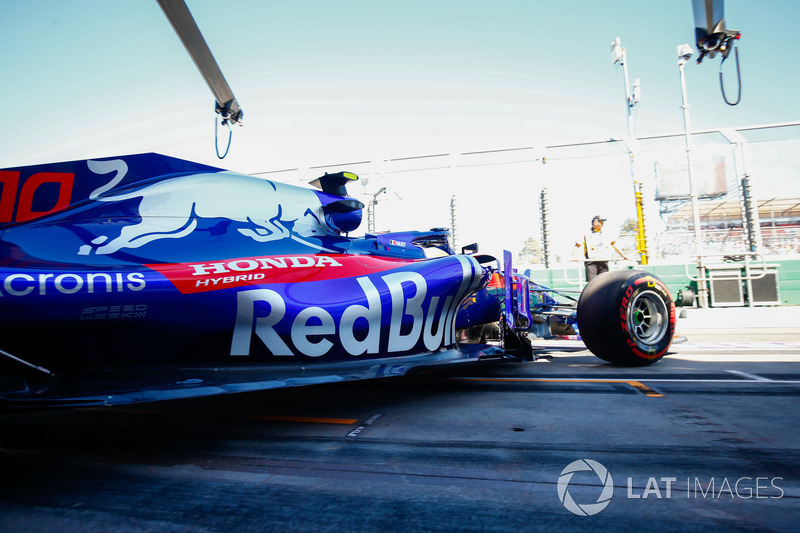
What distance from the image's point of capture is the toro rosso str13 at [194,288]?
2.16m

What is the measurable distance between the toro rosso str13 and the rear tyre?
3.60 feet

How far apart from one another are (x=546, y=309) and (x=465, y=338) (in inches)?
45.4

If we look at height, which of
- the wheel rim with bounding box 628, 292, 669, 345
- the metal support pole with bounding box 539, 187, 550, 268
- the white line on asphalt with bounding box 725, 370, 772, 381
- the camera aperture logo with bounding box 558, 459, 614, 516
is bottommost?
the camera aperture logo with bounding box 558, 459, 614, 516

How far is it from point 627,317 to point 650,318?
21.0 inches

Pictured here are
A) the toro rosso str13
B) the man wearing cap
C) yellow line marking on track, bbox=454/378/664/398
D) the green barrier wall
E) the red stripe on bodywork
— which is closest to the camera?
the toro rosso str13

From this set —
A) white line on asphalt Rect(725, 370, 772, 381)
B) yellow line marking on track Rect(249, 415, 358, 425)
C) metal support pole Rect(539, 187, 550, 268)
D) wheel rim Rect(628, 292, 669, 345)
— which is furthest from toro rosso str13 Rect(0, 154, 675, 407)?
metal support pole Rect(539, 187, 550, 268)

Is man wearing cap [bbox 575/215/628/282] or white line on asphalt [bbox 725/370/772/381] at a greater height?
man wearing cap [bbox 575/215/628/282]

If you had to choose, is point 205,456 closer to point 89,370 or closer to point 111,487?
point 111,487

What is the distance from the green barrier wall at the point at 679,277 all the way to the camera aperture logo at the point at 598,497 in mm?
10476

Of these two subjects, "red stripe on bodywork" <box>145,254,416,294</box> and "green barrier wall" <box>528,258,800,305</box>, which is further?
"green barrier wall" <box>528,258,800,305</box>

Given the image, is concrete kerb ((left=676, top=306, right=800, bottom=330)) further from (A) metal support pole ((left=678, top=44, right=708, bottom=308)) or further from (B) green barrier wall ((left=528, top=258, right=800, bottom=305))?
(B) green barrier wall ((left=528, top=258, right=800, bottom=305))

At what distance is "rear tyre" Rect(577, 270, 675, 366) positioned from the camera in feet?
13.9

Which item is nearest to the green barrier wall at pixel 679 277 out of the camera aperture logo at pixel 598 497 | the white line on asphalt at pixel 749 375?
the white line on asphalt at pixel 749 375

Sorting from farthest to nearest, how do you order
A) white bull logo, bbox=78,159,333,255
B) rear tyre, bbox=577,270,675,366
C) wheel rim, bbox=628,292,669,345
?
wheel rim, bbox=628,292,669,345 → rear tyre, bbox=577,270,675,366 → white bull logo, bbox=78,159,333,255
